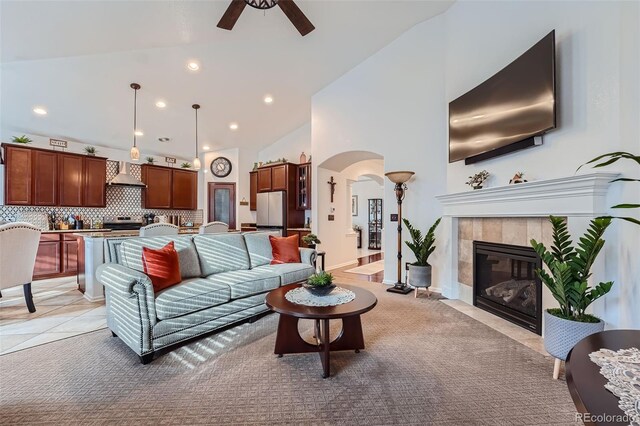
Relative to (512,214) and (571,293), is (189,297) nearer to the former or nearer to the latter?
(571,293)

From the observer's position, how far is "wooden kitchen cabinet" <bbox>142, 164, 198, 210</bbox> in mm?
6766

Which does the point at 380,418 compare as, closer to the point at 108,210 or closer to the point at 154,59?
the point at 154,59

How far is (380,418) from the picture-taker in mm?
1574

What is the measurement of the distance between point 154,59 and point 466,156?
14.8 feet

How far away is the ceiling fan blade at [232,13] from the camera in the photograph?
2.73m

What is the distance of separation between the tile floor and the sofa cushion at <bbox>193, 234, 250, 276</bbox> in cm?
114

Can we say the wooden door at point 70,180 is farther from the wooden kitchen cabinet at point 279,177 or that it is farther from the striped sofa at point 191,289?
the striped sofa at point 191,289

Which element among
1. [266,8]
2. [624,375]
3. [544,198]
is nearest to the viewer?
[624,375]

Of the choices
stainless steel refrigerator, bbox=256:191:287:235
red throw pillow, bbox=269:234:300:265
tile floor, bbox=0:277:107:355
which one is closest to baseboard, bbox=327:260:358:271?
stainless steel refrigerator, bbox=256:191:287:235

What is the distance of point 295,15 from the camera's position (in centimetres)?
296

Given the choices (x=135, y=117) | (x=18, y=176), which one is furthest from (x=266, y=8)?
(x=18, y=176)

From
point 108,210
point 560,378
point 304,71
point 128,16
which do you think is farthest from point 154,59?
point 560,378

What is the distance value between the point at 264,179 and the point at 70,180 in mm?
3719

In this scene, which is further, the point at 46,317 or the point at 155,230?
the point at 155,230
